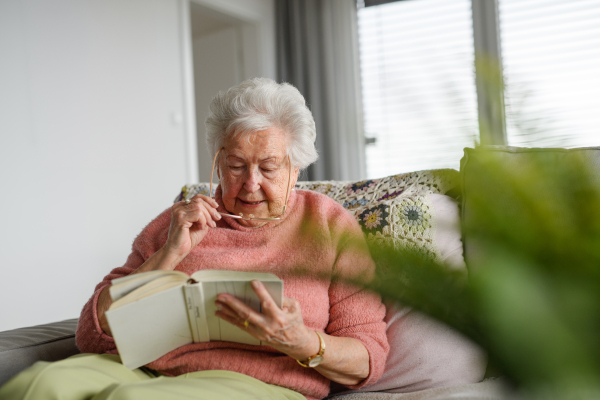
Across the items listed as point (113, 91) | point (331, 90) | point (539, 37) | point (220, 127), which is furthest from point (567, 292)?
point (331, 90)

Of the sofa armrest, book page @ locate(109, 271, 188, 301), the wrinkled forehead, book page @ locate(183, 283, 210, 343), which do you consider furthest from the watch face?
the sofa armrest

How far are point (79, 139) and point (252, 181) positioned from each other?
6.50 ft

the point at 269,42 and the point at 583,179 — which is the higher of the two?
the point at 269,42

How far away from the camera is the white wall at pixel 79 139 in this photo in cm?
262

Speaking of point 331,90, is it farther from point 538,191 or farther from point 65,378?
point 538,191

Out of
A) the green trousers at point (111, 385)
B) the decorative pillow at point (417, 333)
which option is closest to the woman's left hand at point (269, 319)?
the green trousers at point (111, 385)

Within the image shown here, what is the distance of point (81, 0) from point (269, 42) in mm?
1668

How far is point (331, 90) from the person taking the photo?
403 cm

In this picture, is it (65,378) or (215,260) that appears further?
(215,260)

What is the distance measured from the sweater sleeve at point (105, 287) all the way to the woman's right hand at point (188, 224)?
134mm

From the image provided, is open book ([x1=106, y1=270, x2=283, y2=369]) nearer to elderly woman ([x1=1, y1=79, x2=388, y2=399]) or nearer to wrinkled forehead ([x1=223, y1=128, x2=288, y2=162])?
elderly woman ([x1=1, y1=79, x2=388, y2=399])

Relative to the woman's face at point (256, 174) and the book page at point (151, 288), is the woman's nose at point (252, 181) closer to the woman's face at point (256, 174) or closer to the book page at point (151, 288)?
the woman's face at point (256, 174)

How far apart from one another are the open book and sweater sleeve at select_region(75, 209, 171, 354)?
19cm

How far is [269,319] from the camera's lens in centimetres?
90
